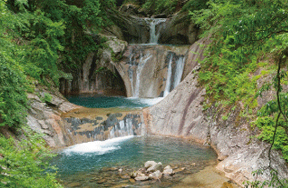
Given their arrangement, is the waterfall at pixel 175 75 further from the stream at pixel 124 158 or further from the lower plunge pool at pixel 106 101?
the stream at pixel 124 158

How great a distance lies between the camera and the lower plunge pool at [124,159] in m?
6.80

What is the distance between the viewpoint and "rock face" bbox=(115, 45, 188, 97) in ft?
57.4

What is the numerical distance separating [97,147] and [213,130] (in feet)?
15.9

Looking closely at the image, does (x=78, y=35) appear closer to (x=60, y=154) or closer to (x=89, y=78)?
(x=89, y=78)

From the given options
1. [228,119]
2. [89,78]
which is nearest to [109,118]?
[228,119]

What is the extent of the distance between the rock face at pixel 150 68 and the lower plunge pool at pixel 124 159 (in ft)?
24.4

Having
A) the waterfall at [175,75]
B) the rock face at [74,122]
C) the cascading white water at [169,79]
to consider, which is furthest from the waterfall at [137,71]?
the rock face at [74,122]

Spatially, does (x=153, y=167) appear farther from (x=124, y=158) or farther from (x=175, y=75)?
(x=175, y=75)

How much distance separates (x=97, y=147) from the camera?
991 cm

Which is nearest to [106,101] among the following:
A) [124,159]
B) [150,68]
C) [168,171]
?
[150,68]

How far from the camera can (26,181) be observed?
11.2 feet

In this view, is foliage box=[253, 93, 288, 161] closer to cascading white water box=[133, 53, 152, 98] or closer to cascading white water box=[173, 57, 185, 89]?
cascading white water box=[173, 57, 185, 89]

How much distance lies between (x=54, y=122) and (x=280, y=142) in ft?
29.3

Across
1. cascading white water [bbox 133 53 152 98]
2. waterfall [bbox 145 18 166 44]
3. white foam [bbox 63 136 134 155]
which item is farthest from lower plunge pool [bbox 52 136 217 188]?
waterfall [bbox 145 18 166 44]
